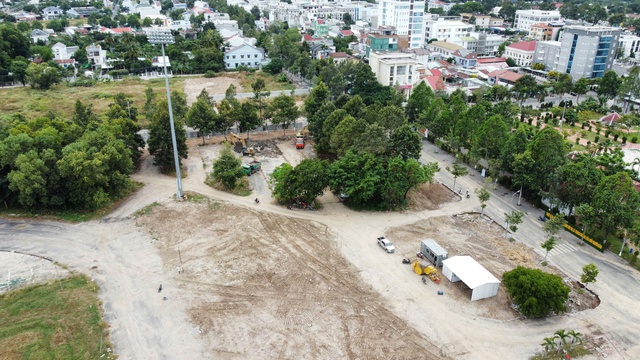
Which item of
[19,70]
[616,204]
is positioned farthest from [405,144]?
[19,70]

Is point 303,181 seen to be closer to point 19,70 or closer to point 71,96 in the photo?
point 71,96

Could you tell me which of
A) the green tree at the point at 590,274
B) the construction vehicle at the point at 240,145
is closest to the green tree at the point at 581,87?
the green tree at the point at 590,274

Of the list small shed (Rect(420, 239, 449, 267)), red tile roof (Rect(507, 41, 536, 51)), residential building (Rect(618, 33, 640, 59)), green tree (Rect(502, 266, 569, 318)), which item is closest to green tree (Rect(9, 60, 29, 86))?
small shed (Rect(420, 239, 449, 267))

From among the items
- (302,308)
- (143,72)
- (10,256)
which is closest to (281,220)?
(302,308)

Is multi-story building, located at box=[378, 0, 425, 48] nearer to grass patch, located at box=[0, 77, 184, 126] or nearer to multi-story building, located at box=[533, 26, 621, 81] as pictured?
multi-story building, located at box=[533, 26, 621, 81]

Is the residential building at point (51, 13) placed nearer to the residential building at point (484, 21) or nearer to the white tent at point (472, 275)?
the residential building at point (484, 21)

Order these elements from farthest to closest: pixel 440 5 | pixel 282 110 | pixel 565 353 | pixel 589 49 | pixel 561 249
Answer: pixel 440 5
pixel 589 49
pixel 282 110
pixel 561 249
pixel 565 353
